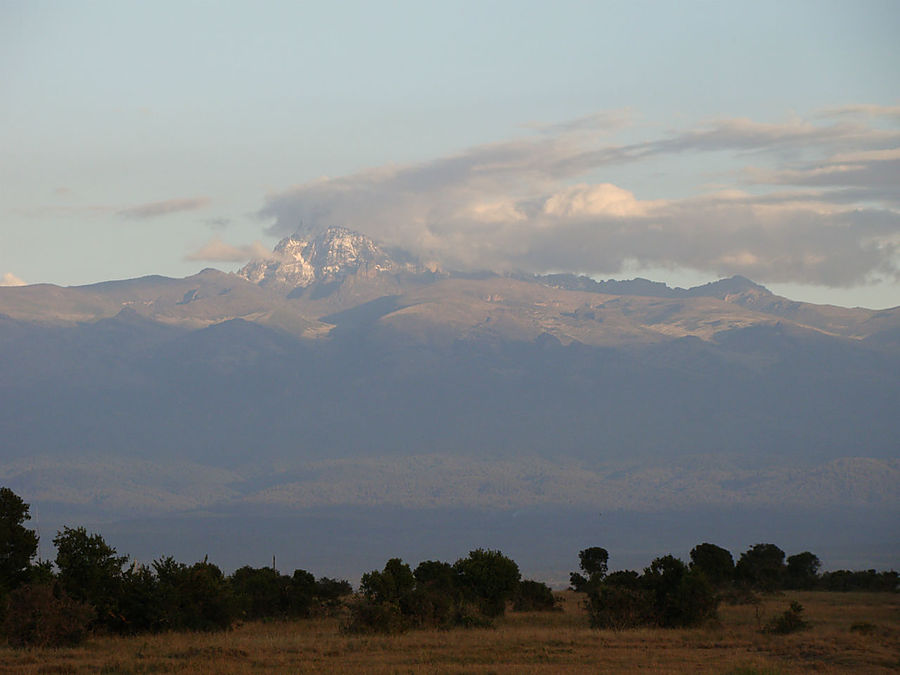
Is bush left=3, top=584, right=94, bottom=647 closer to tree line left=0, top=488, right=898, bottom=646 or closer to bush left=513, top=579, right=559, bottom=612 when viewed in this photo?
tree line left=0, top=488, right=898, bottom=646

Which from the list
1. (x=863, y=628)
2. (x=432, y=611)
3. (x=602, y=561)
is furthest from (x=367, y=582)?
(x=602, y=561)

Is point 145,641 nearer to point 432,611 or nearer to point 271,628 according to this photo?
point 271,628

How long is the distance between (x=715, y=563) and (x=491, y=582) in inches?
1038

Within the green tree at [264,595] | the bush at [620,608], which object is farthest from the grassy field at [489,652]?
the green tree at [264,595]

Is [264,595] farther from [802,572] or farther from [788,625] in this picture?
[802,572]

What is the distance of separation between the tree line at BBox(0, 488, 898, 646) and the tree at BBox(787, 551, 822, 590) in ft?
102

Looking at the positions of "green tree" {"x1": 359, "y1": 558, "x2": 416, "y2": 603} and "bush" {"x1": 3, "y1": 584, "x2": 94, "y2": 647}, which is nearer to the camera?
"bush" {"x1": 3, "y1": 584, "x2": 94, "y2": 647}

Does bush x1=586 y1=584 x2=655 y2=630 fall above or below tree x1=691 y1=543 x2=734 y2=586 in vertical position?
below

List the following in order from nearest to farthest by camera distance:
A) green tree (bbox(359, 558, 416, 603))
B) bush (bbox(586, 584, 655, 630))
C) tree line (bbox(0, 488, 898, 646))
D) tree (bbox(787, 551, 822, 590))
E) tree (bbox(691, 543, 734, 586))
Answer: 1. tree line (bbox(0, 488, 898, 646))
2. green tree (bbox(359, 558, 416, 603))
3. bush (bbox(586, 584, 655, 630))
4. tree (bbox(691, 543, 734, 586))
5. tree (bbox(787, 551, 822, 590))

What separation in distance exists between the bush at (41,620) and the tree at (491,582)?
864 inches

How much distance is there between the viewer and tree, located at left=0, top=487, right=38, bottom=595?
45.2 metres

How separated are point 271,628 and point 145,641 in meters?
8.80

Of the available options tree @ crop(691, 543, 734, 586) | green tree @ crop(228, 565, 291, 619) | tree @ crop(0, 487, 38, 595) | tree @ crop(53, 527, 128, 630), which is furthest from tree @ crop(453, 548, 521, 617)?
tree @ crop(0, 487, 38, 595)

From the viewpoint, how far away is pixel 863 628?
4591 centimetres
